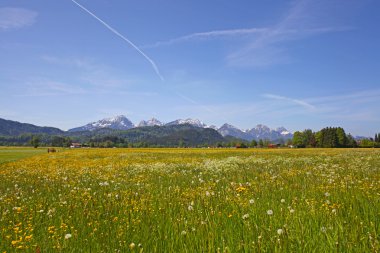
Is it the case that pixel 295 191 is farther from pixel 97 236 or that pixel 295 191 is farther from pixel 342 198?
pixel 97 236

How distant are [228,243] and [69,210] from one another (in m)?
4.59

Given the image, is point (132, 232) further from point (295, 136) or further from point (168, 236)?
point (295, 136)

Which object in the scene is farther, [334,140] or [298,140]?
[298,140]

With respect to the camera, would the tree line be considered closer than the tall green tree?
Yes

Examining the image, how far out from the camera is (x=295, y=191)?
841cm

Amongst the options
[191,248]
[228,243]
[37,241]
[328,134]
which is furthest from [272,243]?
[328,134]

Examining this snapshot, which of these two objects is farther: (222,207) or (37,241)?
(222,207)

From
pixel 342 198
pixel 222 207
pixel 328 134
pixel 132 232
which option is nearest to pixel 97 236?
pixel 132 232

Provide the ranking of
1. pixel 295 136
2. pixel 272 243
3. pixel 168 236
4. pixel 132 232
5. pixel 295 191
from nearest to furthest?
pixel 272 243 → pixel 168 236 → pixel 132 232 → pixel 295 191 → pixel 295 136

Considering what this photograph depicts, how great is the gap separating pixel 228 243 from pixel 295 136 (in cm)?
19830

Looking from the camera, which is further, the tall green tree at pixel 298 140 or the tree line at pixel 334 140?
the tall green tree at pixel 298 140

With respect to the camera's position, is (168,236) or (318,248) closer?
(318,248)

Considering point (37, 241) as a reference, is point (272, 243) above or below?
above

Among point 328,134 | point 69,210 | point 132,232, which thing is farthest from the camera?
point 328,134
